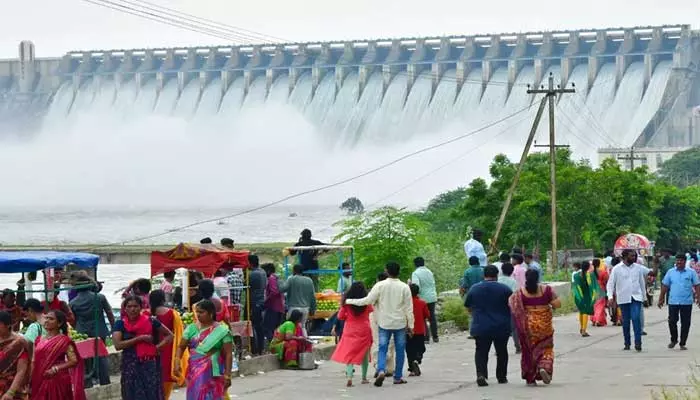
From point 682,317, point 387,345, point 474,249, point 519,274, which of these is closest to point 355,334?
point 387,345

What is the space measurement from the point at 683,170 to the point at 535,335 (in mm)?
80215

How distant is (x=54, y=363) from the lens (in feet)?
38.8

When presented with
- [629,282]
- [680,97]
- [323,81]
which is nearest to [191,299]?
[629,282]

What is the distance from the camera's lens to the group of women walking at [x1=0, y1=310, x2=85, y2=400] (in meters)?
11.2

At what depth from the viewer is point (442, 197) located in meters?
80.0

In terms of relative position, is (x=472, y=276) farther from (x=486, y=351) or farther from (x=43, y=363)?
(x=43, y=363)

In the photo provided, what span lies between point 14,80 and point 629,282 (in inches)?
4853

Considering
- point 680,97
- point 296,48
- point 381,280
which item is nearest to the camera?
point 381,280

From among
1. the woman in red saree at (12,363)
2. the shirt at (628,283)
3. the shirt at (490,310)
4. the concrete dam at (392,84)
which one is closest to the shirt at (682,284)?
the shirt at (628,283)

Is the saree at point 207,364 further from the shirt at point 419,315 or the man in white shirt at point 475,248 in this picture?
the man in white shirt at point 475,248

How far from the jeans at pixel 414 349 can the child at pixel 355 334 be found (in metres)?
1.12

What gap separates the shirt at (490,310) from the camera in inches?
642

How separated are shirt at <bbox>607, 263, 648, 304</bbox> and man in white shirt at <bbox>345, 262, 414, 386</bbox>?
4.21 metres

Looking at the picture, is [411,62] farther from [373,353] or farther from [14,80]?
[373,353]
